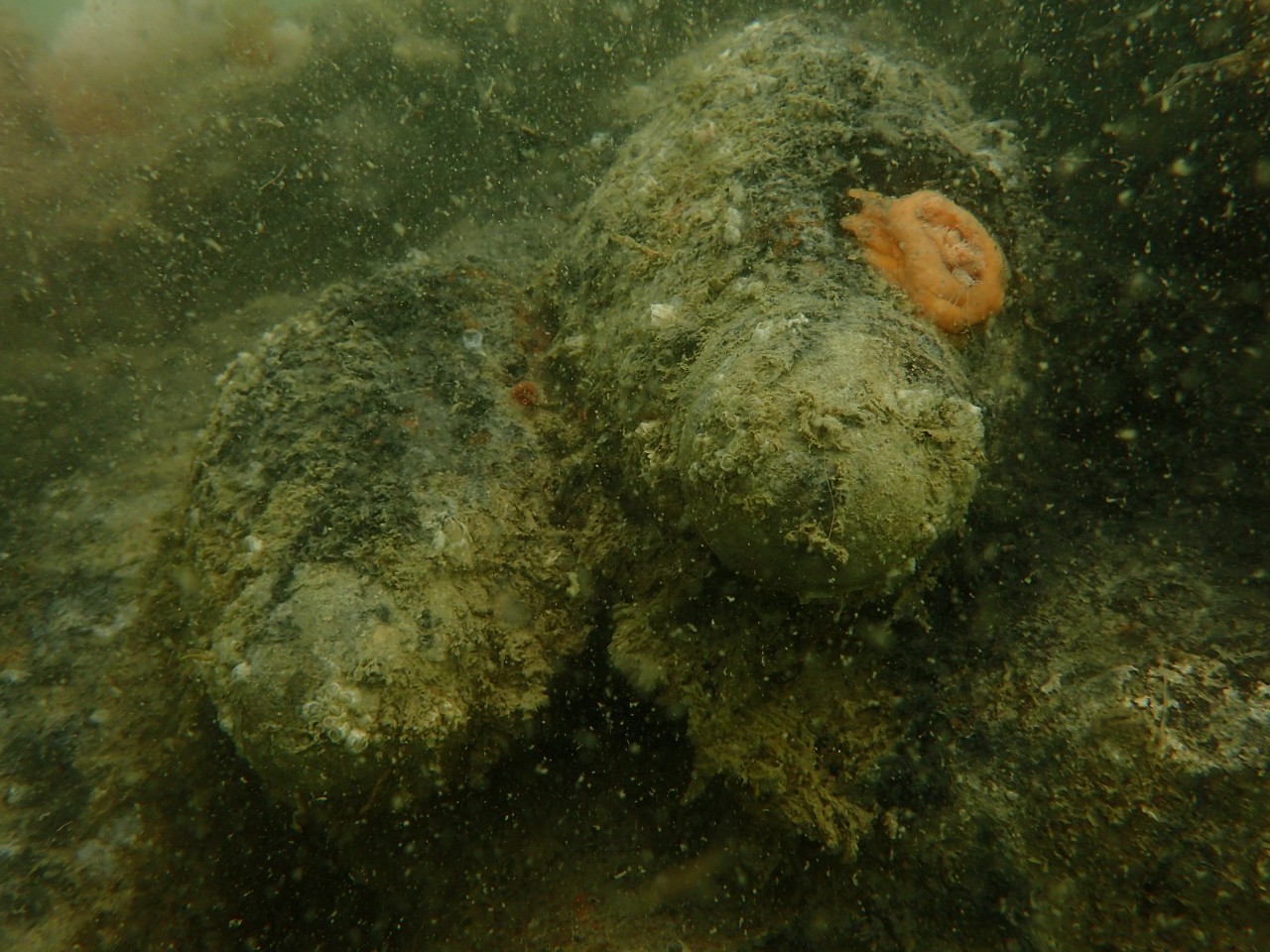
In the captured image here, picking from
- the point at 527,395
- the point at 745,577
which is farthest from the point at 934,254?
the point at 527,395

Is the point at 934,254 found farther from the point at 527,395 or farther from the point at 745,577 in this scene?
the point at 527,395

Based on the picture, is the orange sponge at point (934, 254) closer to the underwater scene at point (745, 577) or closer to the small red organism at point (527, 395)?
the underwater scene at point (745, 577)

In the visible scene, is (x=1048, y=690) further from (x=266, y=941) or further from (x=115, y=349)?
(x=115, y=349)

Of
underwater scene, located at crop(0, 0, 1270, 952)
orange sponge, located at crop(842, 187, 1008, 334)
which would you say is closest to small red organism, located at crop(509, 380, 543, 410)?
underwater scene, located at crop(0, 0, 1270, 952)

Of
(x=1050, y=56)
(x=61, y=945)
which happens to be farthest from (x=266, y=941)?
(x=1050, y=56)

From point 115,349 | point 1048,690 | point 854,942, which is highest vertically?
point 115,349

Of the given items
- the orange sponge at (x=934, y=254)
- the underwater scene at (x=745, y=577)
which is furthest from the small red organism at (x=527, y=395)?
the orange sponge at (x=934, y=254)
